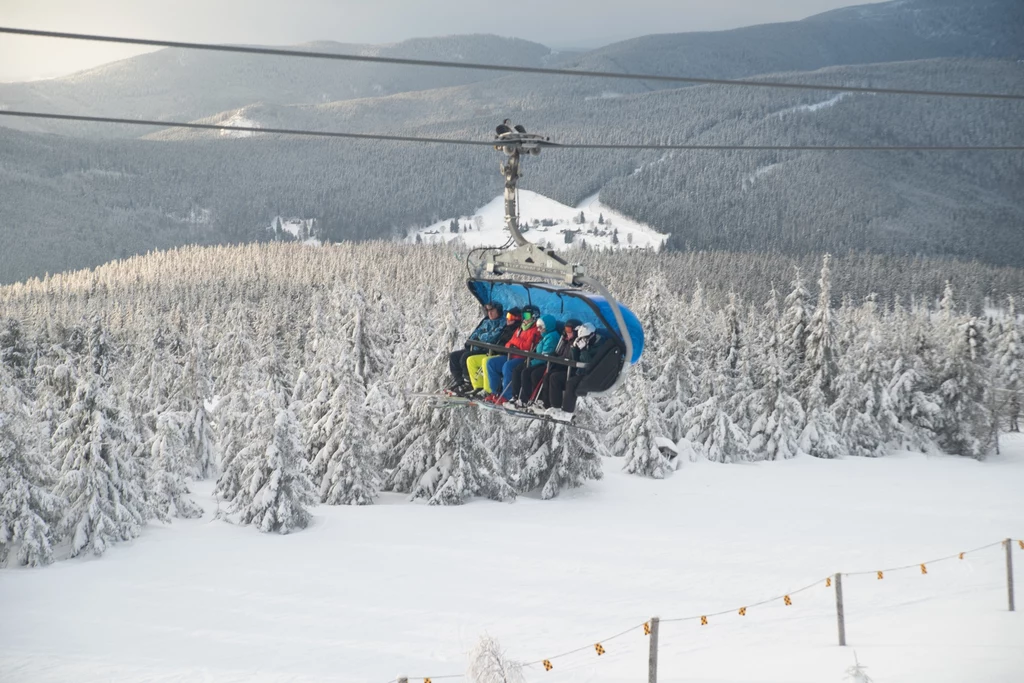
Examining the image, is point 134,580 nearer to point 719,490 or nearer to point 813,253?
point 719,490

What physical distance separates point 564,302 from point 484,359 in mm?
1841

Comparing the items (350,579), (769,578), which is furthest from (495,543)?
(769,578)

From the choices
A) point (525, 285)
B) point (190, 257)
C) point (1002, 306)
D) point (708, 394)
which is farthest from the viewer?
point (190, 257)

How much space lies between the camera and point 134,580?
2200cm

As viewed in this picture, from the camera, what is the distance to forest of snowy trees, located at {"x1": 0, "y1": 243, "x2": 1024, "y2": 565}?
2498cm

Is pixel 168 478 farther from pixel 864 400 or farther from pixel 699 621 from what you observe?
pixel 864 400

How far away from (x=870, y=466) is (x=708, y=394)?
27.5ft

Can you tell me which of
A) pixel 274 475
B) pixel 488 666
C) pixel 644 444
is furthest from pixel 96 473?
pixel 644 444

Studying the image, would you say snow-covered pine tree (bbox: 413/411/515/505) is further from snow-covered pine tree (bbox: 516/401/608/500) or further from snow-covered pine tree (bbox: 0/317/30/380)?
snow-covered pine tree (bbox: 0/317/30/380)

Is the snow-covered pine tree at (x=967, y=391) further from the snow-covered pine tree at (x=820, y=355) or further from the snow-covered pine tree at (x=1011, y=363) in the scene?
the snow-covered pine tree at (x=1011, y=363)

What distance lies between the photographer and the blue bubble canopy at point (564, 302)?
1018 cm

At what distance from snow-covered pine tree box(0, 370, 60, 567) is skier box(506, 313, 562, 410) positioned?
17428 mm

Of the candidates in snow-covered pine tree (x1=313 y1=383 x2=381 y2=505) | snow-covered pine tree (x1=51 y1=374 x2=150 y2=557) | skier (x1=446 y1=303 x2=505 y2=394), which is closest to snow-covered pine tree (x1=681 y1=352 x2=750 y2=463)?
snow-covered pine tree (x1=313 y1=383 x2=381 y2=505)

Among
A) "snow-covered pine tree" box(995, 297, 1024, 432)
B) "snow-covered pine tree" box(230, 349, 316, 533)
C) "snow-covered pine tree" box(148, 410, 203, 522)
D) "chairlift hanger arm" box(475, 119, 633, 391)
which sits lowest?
"snow-covered pine tree" box(995, 297, 1024, 432)
